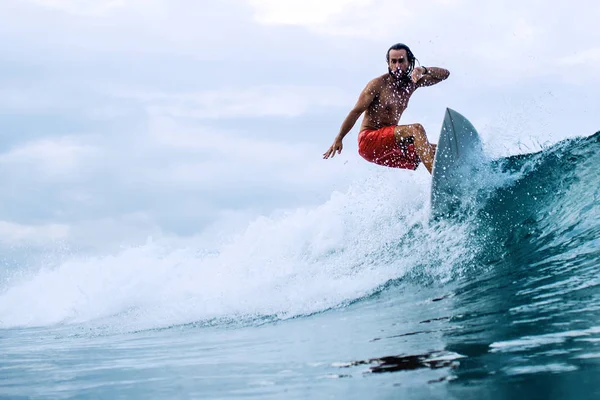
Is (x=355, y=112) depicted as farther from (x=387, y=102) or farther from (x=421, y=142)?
(x=421, y=142)

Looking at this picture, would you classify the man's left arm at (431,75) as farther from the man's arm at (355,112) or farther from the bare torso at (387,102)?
the man's arm at (355,112)

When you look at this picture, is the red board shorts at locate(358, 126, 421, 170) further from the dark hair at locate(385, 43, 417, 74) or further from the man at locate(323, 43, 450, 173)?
the dark hair at locate(385, 43, 417, 74)

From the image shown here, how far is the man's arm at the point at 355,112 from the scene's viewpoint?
6.62 meters

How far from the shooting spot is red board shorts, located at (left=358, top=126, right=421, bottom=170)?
22.0ft

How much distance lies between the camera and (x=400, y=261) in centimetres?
650

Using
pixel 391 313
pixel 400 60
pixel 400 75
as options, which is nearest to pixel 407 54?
pixel 400 60

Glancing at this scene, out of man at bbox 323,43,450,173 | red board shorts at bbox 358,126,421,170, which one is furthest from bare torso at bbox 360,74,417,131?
red board shorts at bbox 358,126,421,170

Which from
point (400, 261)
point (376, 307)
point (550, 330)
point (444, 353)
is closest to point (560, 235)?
point (400, 261)

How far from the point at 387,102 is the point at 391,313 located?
9.36ft

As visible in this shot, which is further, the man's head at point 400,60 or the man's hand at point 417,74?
the man's head at point 400,60

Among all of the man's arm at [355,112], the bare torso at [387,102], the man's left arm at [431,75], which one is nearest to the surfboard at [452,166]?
the man's left arm at [431,75]

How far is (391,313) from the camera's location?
15.1 feet

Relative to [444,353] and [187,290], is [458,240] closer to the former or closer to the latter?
[444,353]

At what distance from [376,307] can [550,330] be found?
233 centimetres
